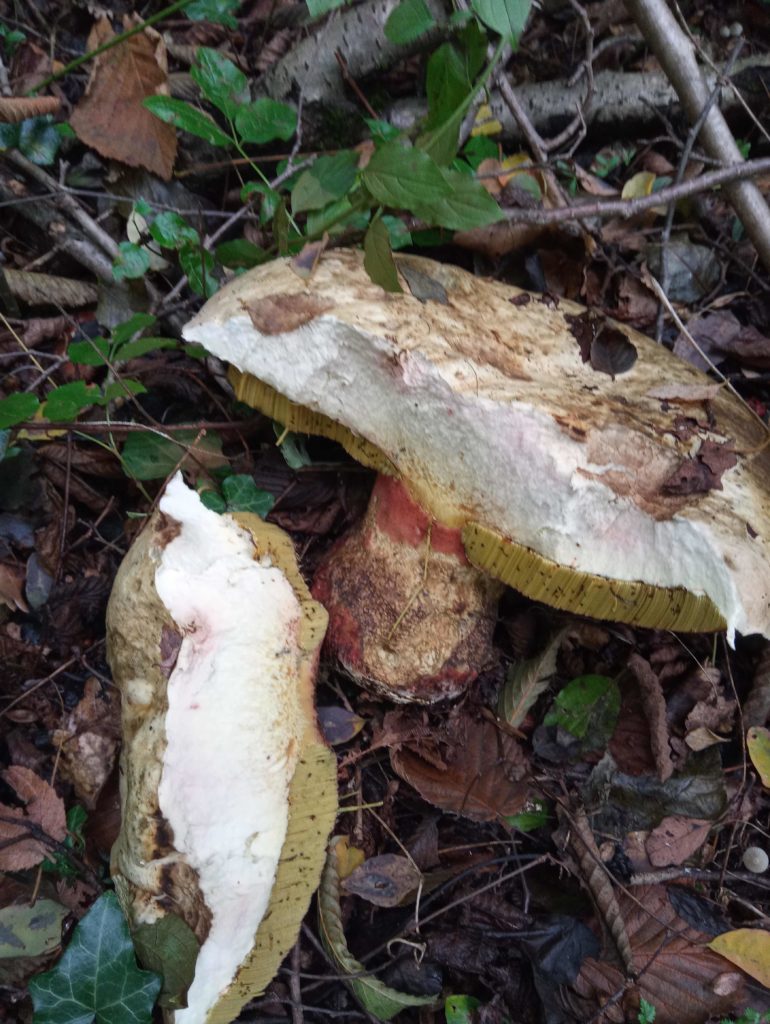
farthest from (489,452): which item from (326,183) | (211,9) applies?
(211,9)

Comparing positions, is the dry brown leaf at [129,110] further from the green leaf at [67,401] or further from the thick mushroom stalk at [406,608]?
the thick mushroom stalk at [406,608]

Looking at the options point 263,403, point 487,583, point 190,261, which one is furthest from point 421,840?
point 190,261

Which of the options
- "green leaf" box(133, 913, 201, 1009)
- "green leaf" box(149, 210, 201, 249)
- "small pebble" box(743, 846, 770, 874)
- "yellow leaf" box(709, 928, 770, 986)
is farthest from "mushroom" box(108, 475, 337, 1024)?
"small pebble" box(743, 846, 770, 874)

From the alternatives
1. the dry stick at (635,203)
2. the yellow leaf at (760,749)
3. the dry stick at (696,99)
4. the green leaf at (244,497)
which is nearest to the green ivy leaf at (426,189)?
the dry stick at (635,203)

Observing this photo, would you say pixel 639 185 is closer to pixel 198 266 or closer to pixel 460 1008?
pixel 198 266

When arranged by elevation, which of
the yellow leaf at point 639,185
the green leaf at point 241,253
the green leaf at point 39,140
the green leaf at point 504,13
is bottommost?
the green leaf at point 241,253

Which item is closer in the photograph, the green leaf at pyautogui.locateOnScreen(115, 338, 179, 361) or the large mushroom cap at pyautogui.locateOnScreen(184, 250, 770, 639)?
the large mushroom cap at pyautogui.locateOnScreen(184, 250, 770, 639)

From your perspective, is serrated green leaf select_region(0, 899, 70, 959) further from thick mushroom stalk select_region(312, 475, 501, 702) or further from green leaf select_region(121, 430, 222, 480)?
green leaf select_region(121, 430, 222, 480)

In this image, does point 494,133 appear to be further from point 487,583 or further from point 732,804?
point 732,804
